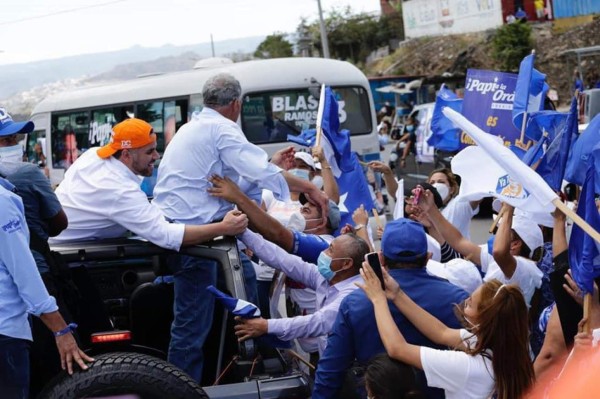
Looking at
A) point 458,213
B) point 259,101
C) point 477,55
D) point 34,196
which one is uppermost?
point 477,55

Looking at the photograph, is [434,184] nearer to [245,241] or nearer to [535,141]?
[535,141]

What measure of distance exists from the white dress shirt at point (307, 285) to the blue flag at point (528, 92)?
7.31 ft

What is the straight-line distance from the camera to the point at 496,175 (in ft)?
19.7

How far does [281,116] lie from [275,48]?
147 ft

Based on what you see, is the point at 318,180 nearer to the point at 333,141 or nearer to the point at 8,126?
the point at 333,141

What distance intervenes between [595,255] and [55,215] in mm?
2590

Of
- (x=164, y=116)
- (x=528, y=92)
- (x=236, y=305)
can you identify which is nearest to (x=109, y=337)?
(x=236, y=305)

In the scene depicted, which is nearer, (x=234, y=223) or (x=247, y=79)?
(x=234, y=223)

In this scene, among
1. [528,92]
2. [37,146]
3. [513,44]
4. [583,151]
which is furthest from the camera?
[513,44]

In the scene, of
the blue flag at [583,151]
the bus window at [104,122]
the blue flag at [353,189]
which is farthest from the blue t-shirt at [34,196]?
the bus window at [104,122]

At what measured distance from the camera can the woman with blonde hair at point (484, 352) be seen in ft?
13.1

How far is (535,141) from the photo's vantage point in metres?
6.47

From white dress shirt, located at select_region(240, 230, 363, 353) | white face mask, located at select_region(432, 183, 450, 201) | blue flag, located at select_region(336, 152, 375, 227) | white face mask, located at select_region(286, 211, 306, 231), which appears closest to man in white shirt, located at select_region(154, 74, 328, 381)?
white dress shirt, located at select_region(240, 230, 363, 353)

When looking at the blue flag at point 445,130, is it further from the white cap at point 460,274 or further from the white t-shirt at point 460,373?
the white t-shirt at point 460,373
